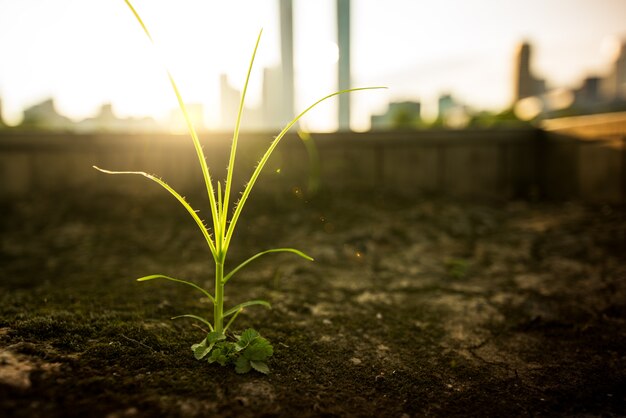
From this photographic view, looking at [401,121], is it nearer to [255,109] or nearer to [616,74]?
[255,109]

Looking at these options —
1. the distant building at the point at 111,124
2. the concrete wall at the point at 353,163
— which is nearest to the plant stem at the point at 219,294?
the concrete wall at the point at 353,163

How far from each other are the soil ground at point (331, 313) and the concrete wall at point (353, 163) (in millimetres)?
334

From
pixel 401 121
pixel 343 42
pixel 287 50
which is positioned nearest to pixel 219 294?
pixel 287 50

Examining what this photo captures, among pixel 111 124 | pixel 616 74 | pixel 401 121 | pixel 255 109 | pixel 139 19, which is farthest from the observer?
pixel 616 74

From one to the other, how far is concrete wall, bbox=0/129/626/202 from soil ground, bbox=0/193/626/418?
0.33m

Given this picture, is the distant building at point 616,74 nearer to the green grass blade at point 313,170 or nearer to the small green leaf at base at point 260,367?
the green grass blade at point 313,170

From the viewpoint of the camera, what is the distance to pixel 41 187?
283 centimetres

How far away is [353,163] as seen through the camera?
9.89 feet

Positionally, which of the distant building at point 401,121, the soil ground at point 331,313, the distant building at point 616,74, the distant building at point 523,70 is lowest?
the soil ground at point 331,313

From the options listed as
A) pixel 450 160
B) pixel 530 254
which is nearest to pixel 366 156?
pixel 450 160

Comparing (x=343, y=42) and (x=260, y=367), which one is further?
(x=343, y=42)

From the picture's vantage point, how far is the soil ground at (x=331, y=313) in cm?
78

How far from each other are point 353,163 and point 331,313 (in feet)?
6.19

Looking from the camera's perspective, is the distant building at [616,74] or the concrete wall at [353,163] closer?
the concrete wall at [353,163]
